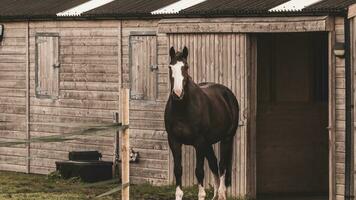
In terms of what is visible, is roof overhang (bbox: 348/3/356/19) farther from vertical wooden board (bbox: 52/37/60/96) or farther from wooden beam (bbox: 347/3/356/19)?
vertical wooden board (bbox: 52/37/60/96)

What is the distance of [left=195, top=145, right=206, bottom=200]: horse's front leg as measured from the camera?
19.0 m

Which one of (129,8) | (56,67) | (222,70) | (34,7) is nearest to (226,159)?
(222,70)

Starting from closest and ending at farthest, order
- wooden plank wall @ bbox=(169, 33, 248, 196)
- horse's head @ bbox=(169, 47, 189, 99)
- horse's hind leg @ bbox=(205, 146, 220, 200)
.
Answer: horse's head @ bbox=(169, 47, 189, 99) → horse's hind leg @ bbox=(205, 146, 220, 200) → wooden plank wall @ bbox=(169, 33, 248, 196)

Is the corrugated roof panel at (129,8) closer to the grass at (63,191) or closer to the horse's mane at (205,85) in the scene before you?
the horse's mane at (205,85)

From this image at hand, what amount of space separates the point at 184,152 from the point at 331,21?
12.3 ft

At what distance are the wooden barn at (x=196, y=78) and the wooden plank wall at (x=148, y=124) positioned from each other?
2 cm

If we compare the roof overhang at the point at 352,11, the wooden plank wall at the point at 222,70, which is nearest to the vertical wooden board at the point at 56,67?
the wooden plank wall at the point at 222,70

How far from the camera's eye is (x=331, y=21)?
18688 mm

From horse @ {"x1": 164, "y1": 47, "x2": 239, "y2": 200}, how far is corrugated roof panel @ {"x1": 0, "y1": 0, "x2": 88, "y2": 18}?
5077 millimetres

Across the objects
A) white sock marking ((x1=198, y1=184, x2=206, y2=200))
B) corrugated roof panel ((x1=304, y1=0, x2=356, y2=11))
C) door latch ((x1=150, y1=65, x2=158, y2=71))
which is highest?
corrugated roof panel ((x1=304, y1=0, x2=356, y2=11))

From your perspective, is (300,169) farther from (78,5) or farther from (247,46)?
(78,5)

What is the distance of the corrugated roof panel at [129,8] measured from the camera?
2206 centimetres

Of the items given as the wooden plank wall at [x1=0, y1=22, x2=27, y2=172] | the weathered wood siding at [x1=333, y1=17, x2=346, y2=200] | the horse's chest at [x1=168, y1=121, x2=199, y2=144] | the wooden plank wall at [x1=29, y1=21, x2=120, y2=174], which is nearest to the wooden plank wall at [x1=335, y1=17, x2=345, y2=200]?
the weathered wood siding at [x1=333, y1=17, x2=346, y2=200]

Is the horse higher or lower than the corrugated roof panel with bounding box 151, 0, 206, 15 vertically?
lower
